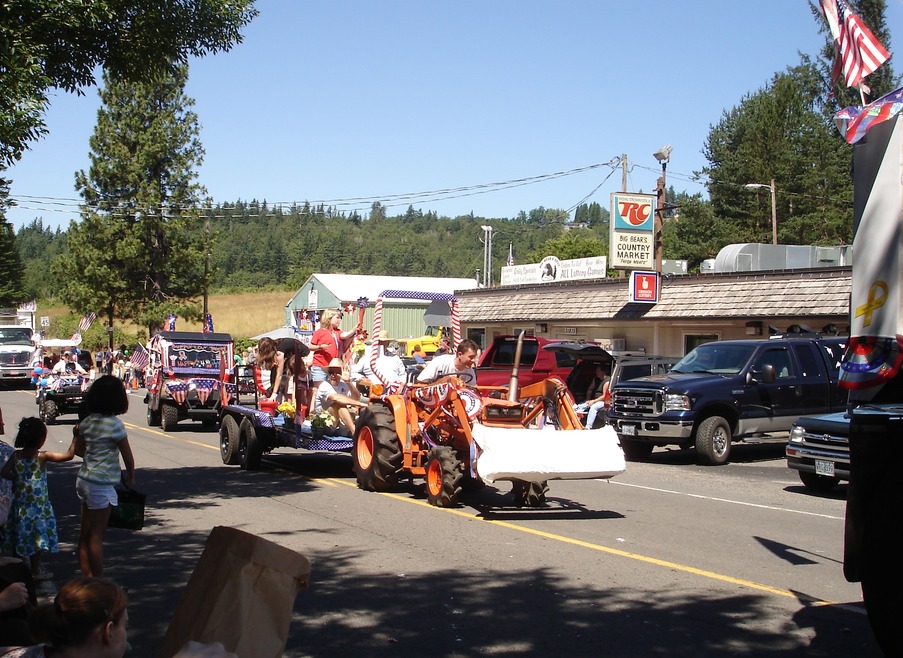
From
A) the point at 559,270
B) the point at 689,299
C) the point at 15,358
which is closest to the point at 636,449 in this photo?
the point at 689,299

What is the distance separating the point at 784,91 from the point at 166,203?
38.4 m

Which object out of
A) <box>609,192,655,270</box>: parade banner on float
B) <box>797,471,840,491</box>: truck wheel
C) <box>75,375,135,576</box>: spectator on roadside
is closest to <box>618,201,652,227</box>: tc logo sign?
<box>609,192,655,270</box>: parade banner on float

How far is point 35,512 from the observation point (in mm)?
7883

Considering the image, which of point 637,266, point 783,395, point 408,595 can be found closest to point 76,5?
point 408,595

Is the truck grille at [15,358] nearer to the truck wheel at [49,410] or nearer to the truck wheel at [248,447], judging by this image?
the truck wheel at [49,410]

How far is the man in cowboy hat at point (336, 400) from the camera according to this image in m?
14.2

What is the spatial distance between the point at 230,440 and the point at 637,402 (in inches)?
289

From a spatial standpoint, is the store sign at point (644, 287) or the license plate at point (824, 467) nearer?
the license plate at point (824, 467)

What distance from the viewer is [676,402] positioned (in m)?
17.9

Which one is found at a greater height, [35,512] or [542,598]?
[35,512]

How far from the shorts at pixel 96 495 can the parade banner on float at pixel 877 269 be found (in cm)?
555

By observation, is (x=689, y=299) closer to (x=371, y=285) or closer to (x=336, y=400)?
(x=336, y=400)

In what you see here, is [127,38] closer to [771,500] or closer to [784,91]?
[771,500]

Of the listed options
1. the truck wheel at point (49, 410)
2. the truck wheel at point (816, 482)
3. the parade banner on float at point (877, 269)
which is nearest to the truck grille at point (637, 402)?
the truck wheel at point (816, 482)
